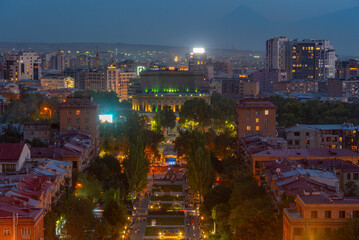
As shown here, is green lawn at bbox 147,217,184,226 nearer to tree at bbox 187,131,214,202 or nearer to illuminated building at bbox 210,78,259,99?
tree at bbox 187,131,214,202

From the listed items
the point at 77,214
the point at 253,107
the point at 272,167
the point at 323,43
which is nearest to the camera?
the point at 77,214

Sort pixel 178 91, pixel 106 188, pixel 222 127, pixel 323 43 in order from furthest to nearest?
pixel 323 43 < pixel 178 91 < pixel 222 127 < pixel 106 188

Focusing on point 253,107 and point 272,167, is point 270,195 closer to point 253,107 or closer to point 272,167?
point 272,167

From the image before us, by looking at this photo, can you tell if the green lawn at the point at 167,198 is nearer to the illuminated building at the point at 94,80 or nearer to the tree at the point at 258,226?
the tree at the point at 258,226

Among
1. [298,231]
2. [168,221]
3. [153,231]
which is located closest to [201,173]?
[168,221]

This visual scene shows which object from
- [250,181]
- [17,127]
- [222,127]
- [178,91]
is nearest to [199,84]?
[178,91]

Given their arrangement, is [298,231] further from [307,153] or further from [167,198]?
[167,198]

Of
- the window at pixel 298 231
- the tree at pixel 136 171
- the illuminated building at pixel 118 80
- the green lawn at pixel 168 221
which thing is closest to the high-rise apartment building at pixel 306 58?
the illuminated building at pixel 118 80
